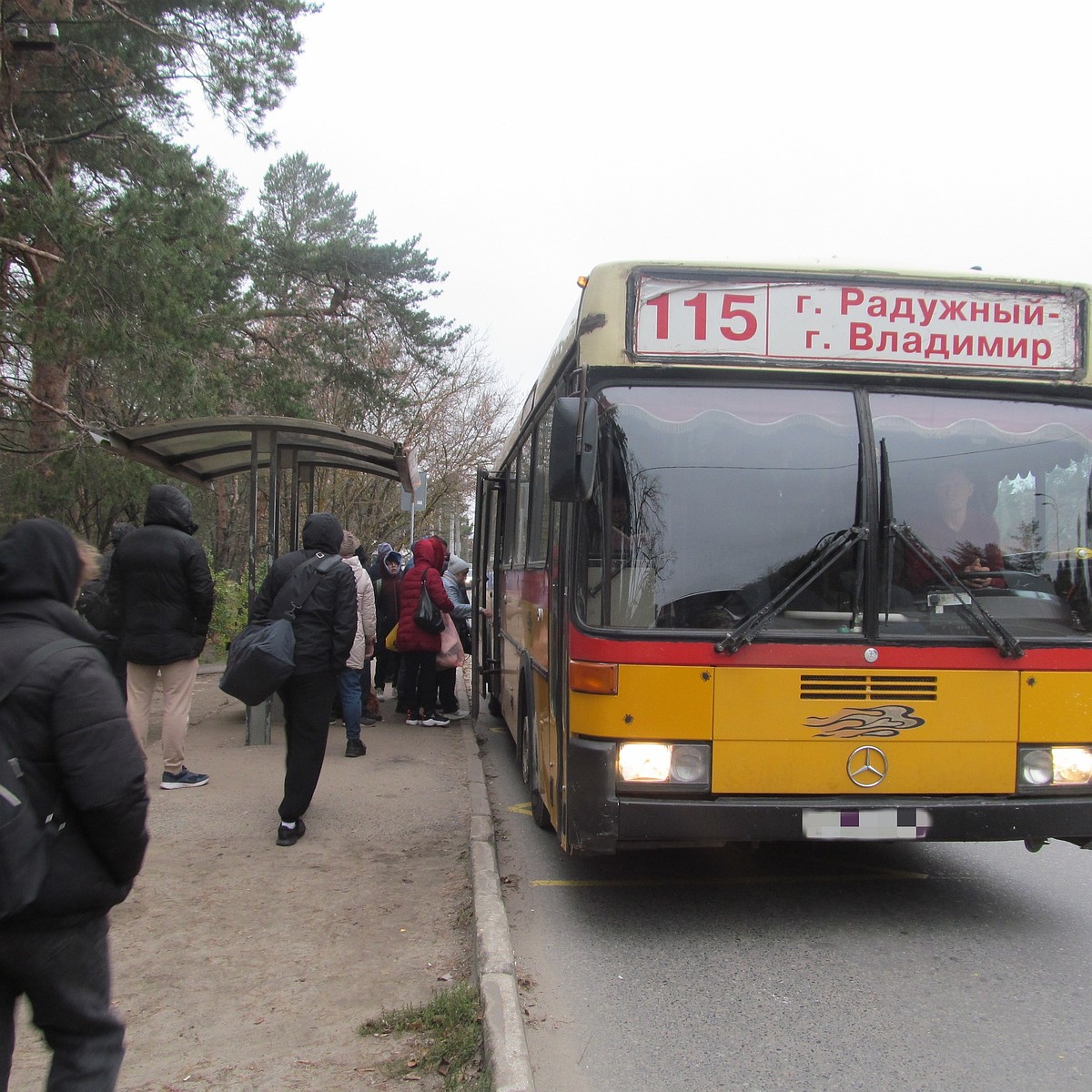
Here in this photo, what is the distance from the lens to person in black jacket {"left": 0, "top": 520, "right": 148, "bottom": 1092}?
7.09 ft

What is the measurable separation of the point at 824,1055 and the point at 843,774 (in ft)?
3.91

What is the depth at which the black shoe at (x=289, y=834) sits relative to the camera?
5789 millimetres

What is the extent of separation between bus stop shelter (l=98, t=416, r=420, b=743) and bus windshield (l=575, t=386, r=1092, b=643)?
4.73m

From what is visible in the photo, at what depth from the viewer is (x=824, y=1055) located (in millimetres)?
3395

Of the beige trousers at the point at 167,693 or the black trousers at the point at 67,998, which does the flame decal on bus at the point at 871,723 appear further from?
the beige trousers at the point at 167,693

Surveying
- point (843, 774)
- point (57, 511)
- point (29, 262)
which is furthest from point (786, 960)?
point (57, 511)

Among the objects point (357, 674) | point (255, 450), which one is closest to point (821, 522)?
point (357, 674)

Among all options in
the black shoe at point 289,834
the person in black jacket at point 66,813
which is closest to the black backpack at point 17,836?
the person in black jacket at point 66,813

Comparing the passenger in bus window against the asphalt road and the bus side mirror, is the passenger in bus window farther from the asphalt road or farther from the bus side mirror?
the asphalt road

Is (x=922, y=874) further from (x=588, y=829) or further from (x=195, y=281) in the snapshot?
(x=195, y=281)

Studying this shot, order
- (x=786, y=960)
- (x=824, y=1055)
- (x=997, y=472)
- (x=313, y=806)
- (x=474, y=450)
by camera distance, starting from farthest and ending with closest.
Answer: (x=474, y=450), (x=313, y=806), (x=997, y=472), (x=786, y=960), (x=824, y=1055)

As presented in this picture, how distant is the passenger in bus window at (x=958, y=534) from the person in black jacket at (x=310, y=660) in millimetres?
3007

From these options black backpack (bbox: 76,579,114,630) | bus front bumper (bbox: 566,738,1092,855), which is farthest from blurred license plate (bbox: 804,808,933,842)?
black backpack (bbox: 76,579,114,630)

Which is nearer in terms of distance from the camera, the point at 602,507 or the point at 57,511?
the point at 602,507
